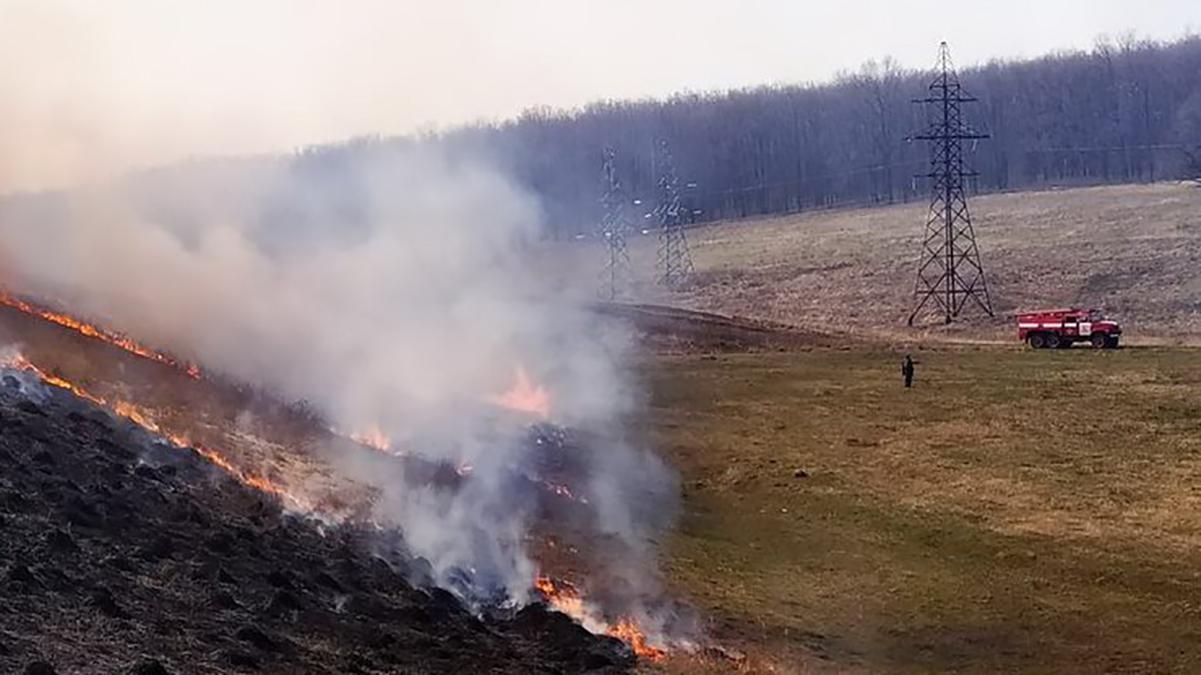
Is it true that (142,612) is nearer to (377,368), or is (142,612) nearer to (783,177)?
(377,368)

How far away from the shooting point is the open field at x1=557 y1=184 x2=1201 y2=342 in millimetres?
65938

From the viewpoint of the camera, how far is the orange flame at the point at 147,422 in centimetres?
2520

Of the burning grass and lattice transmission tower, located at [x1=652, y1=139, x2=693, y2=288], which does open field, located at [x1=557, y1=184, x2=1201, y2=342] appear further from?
the burning grass

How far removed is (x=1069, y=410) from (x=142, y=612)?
28955mm

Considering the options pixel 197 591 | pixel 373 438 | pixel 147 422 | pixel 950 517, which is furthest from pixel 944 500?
pixel 147 422

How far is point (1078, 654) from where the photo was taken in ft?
63.2

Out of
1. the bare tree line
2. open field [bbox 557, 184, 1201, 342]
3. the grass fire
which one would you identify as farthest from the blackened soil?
the bare tree line

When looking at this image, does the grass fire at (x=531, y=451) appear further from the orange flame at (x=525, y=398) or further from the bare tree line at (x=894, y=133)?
the bare tree line at (x=894, y=133)

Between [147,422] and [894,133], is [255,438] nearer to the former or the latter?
[147,422]

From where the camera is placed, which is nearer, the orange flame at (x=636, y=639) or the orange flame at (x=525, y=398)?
the orange flame at (x=636, y=639)

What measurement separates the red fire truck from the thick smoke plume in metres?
18.3

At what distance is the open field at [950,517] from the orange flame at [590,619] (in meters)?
1.57

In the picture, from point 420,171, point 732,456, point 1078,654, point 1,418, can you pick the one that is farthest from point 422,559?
point 420,171

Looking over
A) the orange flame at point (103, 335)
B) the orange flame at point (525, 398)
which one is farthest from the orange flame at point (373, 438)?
the orange flame at point (525, 398)
